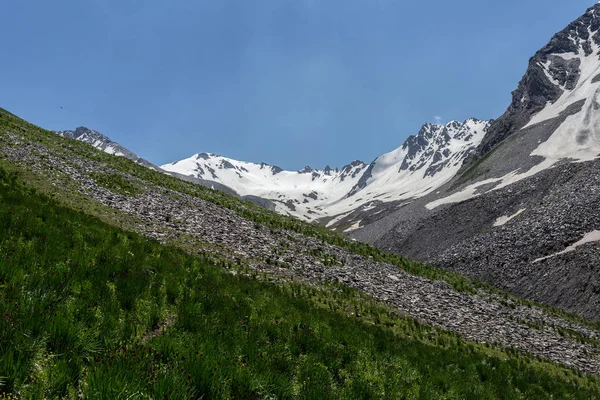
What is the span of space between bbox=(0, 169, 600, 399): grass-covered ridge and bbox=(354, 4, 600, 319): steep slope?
2559cm

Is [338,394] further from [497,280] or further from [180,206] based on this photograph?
[497,280]

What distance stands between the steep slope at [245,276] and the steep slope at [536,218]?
380 inches

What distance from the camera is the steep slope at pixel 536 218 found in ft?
125

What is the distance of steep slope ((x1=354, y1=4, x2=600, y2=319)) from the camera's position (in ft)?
125

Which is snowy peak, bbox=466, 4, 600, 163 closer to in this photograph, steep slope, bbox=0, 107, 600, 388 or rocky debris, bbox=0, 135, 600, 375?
rocky debris, bbox=0, 135, 600, 375

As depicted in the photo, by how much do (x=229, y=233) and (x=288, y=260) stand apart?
5784 millimetres

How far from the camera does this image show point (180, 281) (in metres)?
11.6

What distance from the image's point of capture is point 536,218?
5150cm

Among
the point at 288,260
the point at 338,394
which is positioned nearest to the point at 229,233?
the point at 288,260

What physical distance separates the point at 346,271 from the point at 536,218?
131ft

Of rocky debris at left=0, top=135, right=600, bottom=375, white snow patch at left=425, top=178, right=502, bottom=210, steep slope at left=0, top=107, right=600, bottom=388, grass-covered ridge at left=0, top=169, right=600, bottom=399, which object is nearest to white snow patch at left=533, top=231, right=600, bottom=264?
steep slope at left=0, top=107, right=600, bottom=388

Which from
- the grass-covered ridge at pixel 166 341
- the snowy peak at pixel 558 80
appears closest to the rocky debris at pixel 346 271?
the grass-covered ridge at pixel 166 341

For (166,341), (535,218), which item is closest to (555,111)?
(535,218)

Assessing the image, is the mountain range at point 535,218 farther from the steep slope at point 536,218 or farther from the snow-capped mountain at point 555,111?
the snow-capped mountain at point 555,111
